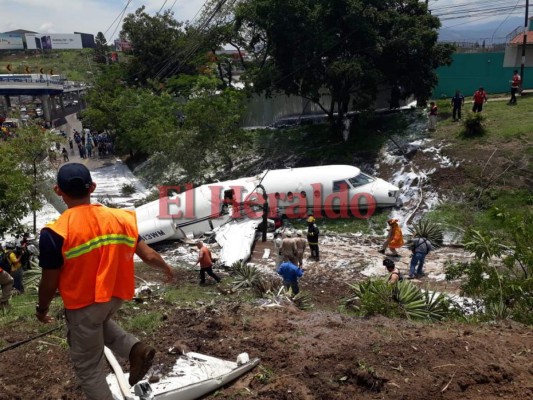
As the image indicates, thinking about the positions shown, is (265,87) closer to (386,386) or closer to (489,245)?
(489,245)

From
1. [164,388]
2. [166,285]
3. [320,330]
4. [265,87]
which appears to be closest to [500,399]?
[320,330]

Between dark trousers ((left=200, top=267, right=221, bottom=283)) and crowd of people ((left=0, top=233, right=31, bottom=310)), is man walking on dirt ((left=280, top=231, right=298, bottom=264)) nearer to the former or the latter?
dark trousers ((left=200, top=267, right=221, bottom=283))

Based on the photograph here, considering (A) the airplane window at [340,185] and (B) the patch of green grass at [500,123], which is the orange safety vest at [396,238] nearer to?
(A) the airplane window at [340,185]

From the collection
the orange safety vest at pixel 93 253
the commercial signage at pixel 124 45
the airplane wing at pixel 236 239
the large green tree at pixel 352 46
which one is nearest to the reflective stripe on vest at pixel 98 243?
the orange safety vest at pixel 93 253

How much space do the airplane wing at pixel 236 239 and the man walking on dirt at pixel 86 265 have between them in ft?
33.2

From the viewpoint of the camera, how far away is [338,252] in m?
15.0

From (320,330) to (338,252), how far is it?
9101 mm

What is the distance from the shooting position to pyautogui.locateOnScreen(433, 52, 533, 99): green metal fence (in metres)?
29.5

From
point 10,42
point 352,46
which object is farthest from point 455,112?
point 10,42

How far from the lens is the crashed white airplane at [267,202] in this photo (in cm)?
1664

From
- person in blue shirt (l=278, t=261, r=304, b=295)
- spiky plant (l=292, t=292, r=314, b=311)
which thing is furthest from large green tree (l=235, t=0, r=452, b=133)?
spiky plant (l=292, t=292, r=314, b=311)

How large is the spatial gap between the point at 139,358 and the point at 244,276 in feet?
26.7

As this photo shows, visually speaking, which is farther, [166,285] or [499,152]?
[499,152]

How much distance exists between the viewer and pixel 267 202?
669 inches
